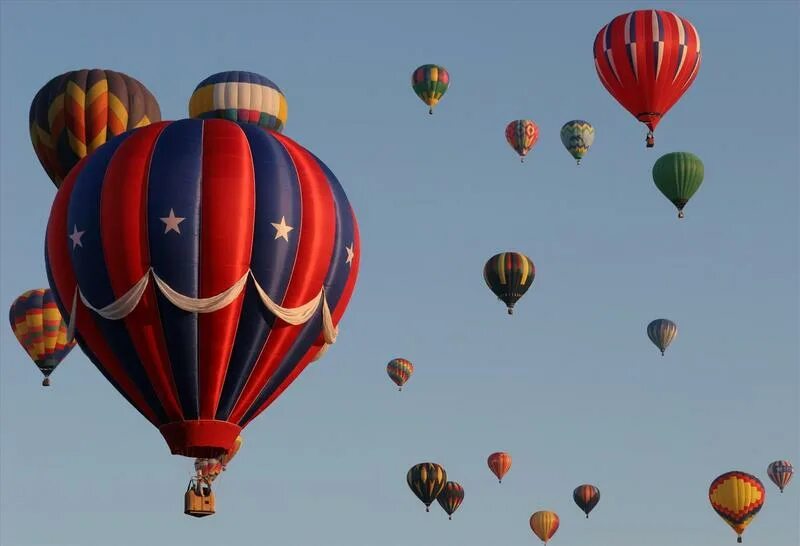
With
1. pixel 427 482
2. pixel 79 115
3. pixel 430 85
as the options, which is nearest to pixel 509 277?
pixel 427 482

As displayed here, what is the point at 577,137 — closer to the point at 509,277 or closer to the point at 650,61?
the point at 509,277

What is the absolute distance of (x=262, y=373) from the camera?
50.2m

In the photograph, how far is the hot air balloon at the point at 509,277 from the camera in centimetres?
7856

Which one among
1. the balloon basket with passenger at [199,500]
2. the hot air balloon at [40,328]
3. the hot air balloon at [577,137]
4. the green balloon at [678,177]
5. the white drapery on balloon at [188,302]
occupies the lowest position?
the balloon basket with passenger at [199,500]

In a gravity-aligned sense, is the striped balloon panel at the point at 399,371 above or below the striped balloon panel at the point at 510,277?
below

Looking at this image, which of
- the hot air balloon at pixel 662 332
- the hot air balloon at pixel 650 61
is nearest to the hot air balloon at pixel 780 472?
the hot air balloon at pixel 662 332

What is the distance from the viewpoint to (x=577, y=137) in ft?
290

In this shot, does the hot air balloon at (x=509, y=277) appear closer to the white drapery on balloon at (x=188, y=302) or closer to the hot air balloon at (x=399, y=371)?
the hot air balloon at (x=399, y=371)

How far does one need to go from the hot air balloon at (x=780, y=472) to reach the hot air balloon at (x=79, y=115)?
1594 inches

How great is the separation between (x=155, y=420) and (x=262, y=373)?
8.87 ft

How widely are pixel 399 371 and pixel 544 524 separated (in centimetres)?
914

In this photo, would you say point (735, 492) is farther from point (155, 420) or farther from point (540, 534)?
point (155, 420)

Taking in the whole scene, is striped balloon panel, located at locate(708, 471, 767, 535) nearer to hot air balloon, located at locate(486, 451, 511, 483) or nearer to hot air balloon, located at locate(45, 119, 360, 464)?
hot air balloon, located at locate(486, 451, 511, 483)

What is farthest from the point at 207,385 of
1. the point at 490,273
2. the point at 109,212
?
the point at 490,273
